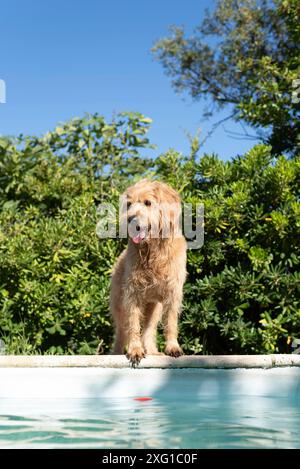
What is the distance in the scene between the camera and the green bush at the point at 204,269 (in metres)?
6.03

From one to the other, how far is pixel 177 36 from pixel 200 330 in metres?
11.5

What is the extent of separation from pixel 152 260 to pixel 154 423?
1.62 m

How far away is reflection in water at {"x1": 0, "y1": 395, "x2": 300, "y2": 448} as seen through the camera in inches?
134

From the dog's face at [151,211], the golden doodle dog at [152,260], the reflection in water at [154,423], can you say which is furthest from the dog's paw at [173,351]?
the dog's face at [151,211]

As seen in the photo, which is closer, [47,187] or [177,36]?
[47,187]

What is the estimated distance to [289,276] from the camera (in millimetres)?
5980

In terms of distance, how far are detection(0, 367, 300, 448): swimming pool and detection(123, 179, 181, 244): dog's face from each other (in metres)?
1.08

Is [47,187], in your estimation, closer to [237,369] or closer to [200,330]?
[200,330]

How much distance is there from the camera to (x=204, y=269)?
646 centimetres

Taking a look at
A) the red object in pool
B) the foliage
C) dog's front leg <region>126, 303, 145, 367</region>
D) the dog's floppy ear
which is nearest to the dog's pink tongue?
the dog's floppy ear

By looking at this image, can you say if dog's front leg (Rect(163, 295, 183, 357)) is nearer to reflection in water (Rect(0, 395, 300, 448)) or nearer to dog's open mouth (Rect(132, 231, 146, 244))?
dog's open mouth (Rect(132, 231, 146, 244))

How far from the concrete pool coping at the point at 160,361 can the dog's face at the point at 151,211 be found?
0.95m

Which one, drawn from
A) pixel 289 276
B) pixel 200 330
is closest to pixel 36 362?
pixel 200 330

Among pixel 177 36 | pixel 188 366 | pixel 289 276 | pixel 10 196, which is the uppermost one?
pixel 177 36
